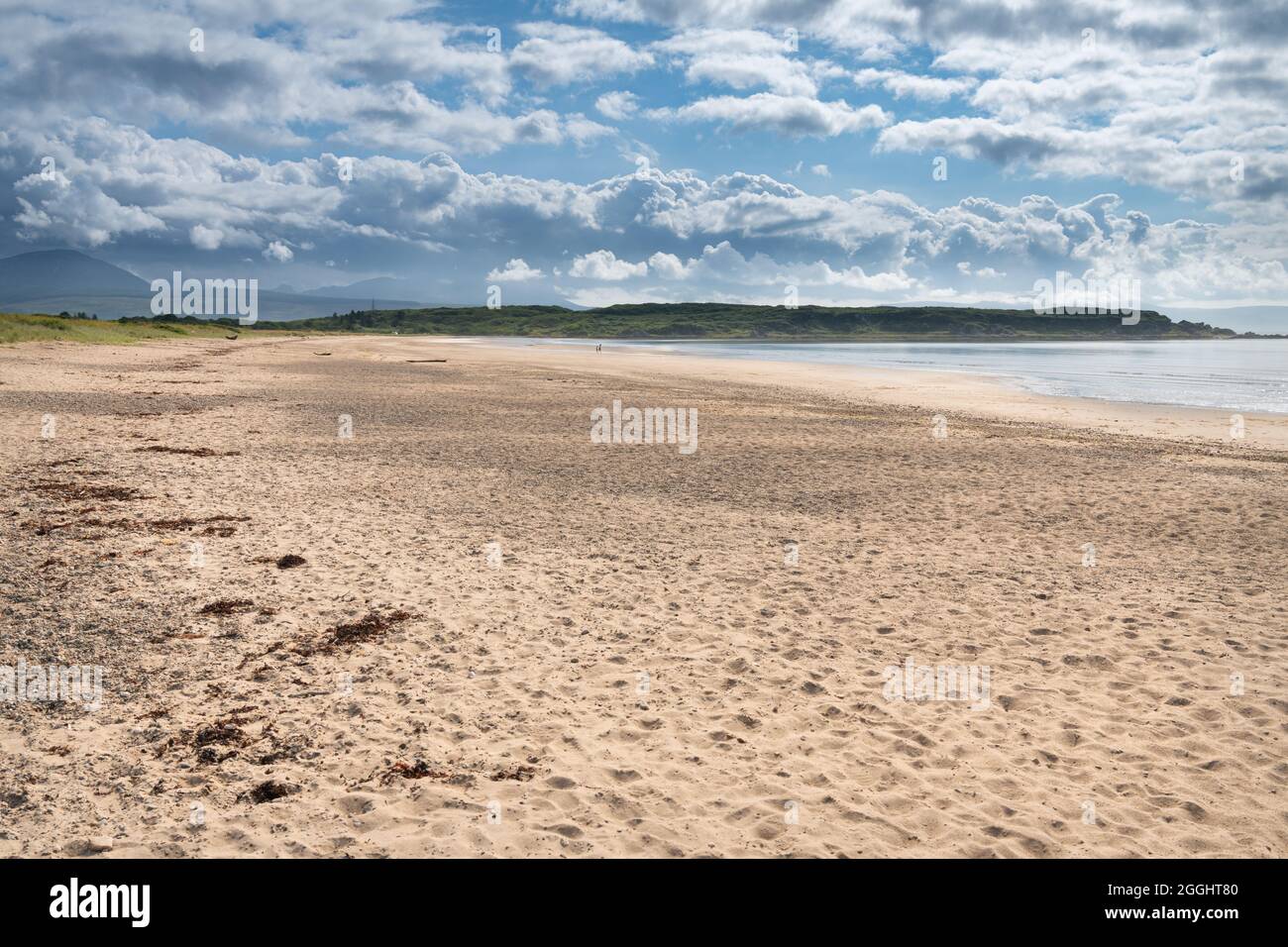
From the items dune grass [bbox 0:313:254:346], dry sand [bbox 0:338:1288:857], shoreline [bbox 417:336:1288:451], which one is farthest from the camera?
dune grass [bbox 0:313:254:346]

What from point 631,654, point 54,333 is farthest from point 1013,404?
point 54,333

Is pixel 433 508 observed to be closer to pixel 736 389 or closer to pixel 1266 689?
pixel 1266 689

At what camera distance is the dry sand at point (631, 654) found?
6184 mm

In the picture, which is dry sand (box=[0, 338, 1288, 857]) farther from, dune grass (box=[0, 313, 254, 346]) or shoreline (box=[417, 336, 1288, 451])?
dune grass (box=[0, 313, 254, 346])

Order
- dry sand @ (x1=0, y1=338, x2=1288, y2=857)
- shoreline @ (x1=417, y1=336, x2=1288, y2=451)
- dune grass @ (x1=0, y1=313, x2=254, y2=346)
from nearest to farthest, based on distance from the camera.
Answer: dry sand @ (x1=0, y1=338, x2=1288, y2=857) < shoreline @ (x1=417, y1=336, x2=1288, y2=451) < dune grass @ (x1=0, y1=313, x2=254, y2=346)

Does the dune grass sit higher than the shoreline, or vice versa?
the dune grass

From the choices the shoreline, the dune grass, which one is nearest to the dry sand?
the shoreline

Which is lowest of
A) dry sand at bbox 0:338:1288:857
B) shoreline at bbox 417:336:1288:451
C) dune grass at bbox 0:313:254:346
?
dry sand at bbox 0:338:1288:857

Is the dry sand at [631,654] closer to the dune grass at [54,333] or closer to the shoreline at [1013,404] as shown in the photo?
the shoreline at [1013,404]

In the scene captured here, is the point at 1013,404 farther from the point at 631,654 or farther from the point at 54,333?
the point at 54,333

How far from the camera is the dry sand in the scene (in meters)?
6.18

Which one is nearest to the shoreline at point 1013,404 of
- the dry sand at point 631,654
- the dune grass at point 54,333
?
the dry sand at point 631,654

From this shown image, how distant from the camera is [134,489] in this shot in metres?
15.7
